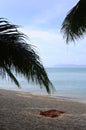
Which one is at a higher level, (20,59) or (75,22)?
(75,22)

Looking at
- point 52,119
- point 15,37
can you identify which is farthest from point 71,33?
point 15,37

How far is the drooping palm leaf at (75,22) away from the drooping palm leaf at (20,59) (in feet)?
9.99

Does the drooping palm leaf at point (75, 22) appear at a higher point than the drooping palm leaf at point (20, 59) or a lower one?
higher

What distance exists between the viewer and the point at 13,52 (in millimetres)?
7047

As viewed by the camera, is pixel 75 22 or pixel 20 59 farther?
pixel 75 22

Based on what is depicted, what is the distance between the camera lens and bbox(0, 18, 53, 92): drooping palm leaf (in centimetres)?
702

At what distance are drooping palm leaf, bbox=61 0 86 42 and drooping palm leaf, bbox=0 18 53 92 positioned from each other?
3.05 m

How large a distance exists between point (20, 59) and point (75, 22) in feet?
11.7

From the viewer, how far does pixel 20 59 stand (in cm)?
701

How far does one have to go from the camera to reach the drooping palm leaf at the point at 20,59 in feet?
23.0

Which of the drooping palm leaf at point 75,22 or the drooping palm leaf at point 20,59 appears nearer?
the drooping palm leaf at point 20,59

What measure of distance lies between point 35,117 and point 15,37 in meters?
3.26

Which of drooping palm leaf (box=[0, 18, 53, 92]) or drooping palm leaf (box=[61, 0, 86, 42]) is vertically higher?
drooping palm leaf (box=[61, 0, 86, 42])

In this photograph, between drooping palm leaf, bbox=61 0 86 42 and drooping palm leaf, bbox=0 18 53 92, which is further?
drooping palm leaf, bbox=61 0 86 42
